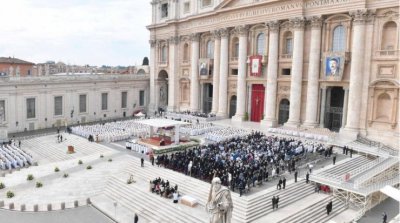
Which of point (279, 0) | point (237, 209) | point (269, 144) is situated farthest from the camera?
point (279, 0)

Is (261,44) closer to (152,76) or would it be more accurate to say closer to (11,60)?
(152,76)

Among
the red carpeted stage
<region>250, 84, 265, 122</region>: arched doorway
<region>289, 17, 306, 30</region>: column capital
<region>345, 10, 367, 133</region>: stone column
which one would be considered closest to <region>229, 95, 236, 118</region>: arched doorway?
<region>250, 84, 265, 122</region>: arched doorway

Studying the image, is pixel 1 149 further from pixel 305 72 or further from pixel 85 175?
pixel 305 72

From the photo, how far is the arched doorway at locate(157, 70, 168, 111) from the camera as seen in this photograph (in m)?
61.1

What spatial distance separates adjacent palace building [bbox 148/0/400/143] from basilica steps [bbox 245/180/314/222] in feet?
46.3

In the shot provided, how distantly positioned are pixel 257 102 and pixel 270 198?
2466cm

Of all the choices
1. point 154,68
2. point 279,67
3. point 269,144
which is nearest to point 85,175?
point 269,144

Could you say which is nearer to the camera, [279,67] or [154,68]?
[279,67]

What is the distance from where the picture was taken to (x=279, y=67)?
4278 centimetres

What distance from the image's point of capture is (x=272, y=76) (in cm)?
4247

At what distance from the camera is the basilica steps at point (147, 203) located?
21.2 m

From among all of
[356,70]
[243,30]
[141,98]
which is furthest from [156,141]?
[141,98]

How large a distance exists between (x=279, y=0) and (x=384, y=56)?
1296cm

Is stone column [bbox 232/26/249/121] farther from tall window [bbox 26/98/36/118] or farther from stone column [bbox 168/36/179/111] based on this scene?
tall window [bbox 26/98/36/118]
